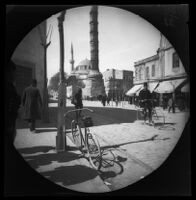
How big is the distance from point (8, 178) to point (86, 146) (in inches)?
60.8

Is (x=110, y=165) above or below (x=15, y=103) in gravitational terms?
below

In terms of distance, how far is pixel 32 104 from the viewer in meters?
3.30

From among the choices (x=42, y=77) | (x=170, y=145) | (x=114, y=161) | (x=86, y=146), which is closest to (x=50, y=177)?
(x=86, y=146)

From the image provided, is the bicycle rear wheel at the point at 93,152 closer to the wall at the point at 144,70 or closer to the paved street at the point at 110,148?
the paved street at the point at 110,148

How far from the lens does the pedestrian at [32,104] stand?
324cm

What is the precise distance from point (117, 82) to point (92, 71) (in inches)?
17.7

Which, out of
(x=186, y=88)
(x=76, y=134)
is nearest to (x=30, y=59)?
(x=76, y=134)

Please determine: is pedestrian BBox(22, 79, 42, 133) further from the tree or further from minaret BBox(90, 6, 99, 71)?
minaret BBox(90, 6, 99, 71)

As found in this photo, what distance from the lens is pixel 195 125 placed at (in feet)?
11.4

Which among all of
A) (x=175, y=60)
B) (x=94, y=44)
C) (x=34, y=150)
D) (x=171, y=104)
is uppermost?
(x=94, y=44)

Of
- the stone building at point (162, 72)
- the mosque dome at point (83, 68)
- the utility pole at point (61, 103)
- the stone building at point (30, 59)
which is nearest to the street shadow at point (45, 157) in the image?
the utility pole at point (61, 103)

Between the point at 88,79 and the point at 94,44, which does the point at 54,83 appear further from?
the point at 94,44

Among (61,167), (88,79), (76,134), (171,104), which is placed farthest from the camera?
(171,104)

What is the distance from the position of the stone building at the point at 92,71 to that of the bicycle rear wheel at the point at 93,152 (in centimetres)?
65
